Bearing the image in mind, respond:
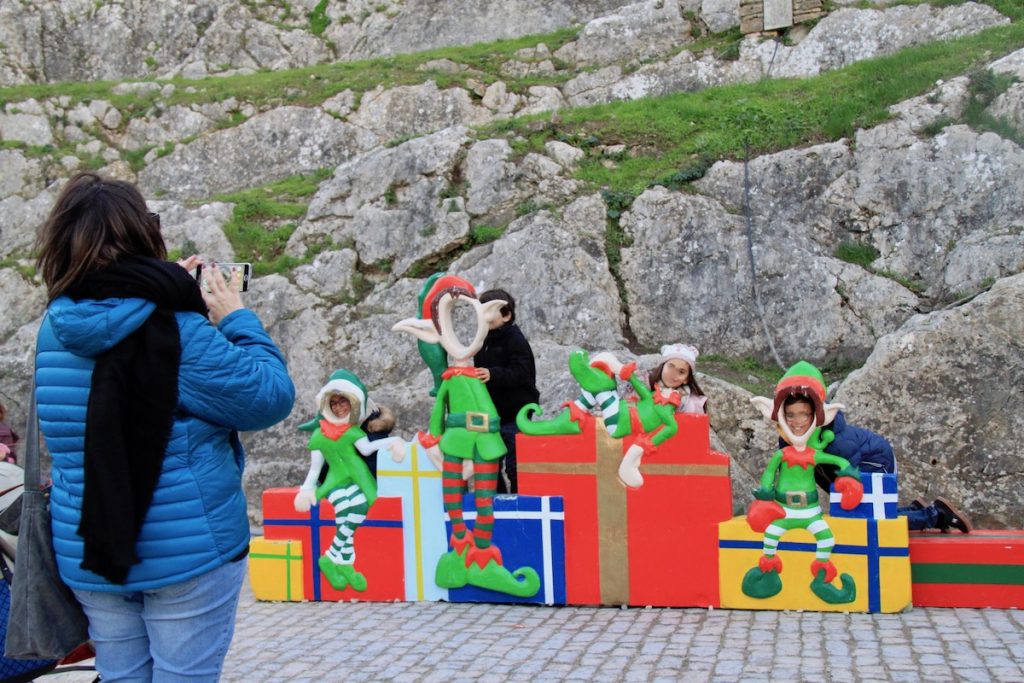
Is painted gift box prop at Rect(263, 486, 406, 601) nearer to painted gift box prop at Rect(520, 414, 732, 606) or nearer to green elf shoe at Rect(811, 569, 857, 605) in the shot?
painted gift box prop at Rect(520, 414, 732, 606)

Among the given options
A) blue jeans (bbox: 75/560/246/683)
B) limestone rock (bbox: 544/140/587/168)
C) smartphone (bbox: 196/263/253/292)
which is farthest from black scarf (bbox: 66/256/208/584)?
limestone rock (bbox: 544/140/587/168)

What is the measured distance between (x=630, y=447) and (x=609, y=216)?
15.6 ft

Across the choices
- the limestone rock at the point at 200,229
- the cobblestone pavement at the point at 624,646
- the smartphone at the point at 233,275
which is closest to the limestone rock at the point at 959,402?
the cobblestone pavement at the point at 624,646

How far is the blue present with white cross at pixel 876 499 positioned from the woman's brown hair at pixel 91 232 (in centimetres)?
423

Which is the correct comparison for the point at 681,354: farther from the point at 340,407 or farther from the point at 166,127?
the point at 166,127

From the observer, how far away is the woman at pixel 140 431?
2652 millimetres

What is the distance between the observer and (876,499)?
5.49m

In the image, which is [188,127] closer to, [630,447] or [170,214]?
[170,214]

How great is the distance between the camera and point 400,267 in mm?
10250

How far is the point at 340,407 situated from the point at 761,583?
2931 mm

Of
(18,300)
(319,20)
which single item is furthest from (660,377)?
(319,20)

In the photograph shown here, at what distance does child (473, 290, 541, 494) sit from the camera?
6.43m

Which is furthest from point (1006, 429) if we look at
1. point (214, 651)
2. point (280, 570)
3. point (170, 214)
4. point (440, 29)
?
point (440, 29)

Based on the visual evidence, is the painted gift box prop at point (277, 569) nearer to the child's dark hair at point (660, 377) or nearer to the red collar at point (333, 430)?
the red collar at point (333, 430)
